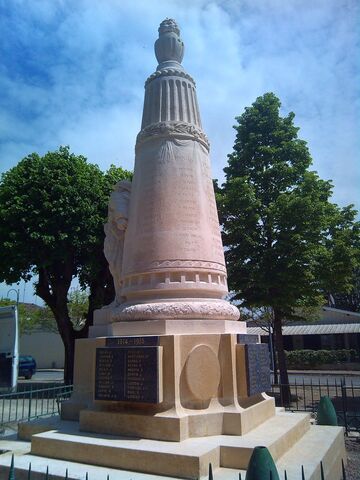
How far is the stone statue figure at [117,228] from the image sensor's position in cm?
914

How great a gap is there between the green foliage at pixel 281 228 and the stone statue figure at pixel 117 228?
8278 mm

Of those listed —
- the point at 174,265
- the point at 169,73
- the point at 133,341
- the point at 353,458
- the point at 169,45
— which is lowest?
the point at 353,458

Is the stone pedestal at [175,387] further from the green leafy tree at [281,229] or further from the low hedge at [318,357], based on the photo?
the low hedge at [318,357]

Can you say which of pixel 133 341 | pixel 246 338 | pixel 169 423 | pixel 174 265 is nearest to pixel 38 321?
pixel 174 265

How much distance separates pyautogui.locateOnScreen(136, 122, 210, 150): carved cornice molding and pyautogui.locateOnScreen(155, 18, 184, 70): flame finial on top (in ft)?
5.96

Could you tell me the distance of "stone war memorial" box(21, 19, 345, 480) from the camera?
6.10 meters

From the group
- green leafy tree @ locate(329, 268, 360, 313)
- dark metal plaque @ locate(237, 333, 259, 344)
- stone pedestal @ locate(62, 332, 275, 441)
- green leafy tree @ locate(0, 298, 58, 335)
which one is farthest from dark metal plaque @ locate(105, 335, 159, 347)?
green leafy tree @ locate(329, 268, 360, 313)

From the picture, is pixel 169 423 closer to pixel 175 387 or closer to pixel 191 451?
pixel 175 387

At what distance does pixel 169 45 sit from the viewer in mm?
9836

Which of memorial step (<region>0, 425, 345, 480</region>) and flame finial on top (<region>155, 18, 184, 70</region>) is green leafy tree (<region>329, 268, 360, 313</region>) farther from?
memorial step (<region>0, 425, 345, 480</region>)

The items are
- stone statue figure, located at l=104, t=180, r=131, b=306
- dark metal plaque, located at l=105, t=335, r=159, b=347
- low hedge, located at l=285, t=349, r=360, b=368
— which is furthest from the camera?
low hedge, located at l=285, t=349, r=360, b=368

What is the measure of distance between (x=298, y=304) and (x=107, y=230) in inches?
420

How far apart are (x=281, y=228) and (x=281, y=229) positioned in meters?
0.05

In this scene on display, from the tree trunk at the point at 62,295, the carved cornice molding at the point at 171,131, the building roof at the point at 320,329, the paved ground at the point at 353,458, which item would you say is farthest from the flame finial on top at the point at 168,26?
the building roof at the point at 320,329
